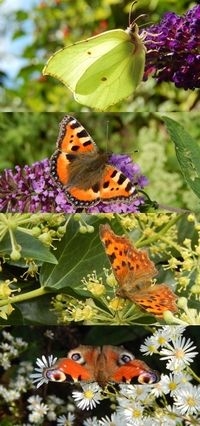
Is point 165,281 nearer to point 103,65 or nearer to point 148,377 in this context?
point 148,377

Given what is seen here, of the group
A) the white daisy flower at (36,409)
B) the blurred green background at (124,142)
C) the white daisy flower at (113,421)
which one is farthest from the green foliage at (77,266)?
the blurred green background at (124,142)

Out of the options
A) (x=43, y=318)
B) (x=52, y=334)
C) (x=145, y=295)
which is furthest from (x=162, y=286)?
(x=52, y=334)

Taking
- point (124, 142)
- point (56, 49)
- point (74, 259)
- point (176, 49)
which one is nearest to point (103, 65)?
point (176, 49)

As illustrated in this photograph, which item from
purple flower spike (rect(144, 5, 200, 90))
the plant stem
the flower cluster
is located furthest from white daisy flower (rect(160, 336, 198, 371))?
purple flower spike (rect(144, 5, 200, 90))

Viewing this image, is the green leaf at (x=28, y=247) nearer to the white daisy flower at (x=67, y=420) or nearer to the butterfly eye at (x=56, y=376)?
the butterfly eye at (x=56, y=376)

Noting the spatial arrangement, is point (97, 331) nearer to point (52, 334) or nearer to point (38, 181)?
point (52, 334)

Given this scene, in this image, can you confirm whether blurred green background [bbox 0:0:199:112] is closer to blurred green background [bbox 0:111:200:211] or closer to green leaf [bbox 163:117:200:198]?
blurred green background [bbox 0:111:200:211]
